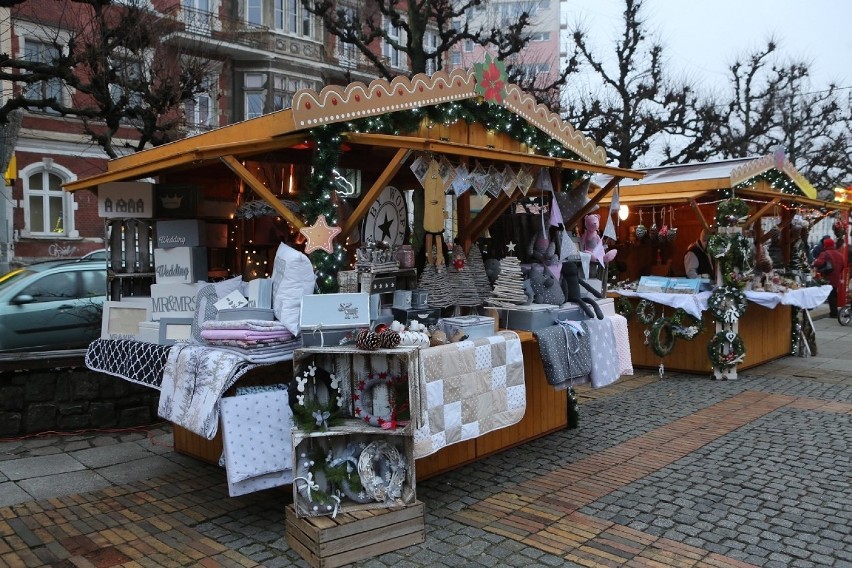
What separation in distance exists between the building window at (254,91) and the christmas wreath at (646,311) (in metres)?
17.2

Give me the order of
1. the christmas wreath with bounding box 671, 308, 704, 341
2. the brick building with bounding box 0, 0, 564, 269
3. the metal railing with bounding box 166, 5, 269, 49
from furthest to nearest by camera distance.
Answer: the metal railing with bounding box 166, 5, 269, 49
the brick building with bounding box 0, 0, 564, 269
the christmas wreath with bounding box 671, 308, 704, 341

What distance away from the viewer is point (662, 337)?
380 inches

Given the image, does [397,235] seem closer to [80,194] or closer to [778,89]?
[80,194]

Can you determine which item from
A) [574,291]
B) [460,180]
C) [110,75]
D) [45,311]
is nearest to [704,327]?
[574,291]

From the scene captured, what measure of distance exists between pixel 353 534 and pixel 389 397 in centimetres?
88

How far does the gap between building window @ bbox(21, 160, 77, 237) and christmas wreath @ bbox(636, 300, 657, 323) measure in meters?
18.5

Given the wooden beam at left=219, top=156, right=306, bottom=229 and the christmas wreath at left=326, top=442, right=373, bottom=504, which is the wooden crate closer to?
the christmas wreath at left=326, top=442, right=373, bottom=504

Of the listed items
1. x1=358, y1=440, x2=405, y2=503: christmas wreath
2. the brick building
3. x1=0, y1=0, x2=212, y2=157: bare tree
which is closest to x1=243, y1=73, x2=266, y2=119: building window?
the brick building

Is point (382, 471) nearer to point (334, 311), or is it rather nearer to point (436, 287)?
point (334, 311)

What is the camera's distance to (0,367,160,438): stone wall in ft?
21.6

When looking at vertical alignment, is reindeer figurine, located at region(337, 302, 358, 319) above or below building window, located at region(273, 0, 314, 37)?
below

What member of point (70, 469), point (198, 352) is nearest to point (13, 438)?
point (70, 469)

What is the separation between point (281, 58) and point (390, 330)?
2115cm

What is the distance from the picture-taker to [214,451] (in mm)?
5750
